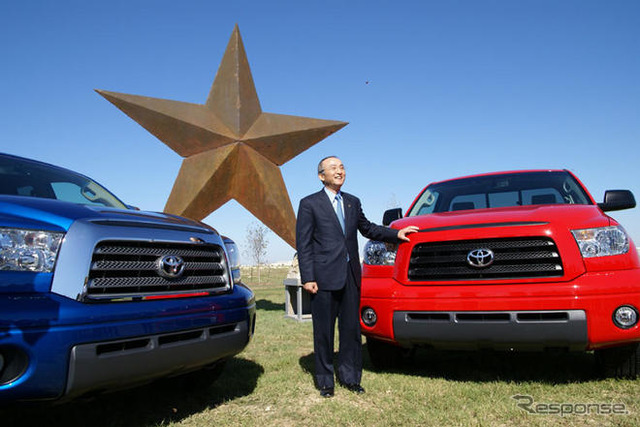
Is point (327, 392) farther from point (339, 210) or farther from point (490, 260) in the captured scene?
point (490, 260)

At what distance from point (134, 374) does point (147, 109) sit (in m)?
7.27

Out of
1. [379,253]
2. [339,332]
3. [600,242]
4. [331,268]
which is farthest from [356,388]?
[600,242]

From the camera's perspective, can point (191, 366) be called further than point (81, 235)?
Yes

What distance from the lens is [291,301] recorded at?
30.2 ft

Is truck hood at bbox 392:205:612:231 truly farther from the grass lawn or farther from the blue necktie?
the grass lawn

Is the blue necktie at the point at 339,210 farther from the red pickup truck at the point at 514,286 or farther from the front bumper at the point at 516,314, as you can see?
the front bumper at the point at 516,314

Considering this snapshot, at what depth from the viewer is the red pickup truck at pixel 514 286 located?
295 centimetres

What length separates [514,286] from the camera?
3123mm

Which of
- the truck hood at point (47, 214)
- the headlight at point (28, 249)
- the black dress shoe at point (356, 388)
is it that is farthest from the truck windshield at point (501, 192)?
the headlight at point (28, 249)

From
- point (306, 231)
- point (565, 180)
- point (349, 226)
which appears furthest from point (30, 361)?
point (565, 180)

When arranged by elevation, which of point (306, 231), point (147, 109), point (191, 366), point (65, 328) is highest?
point (147, 109)

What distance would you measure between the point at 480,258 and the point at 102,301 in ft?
8.33

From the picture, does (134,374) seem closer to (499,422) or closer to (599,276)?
(499,422)

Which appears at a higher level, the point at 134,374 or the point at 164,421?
the point at 134,374
